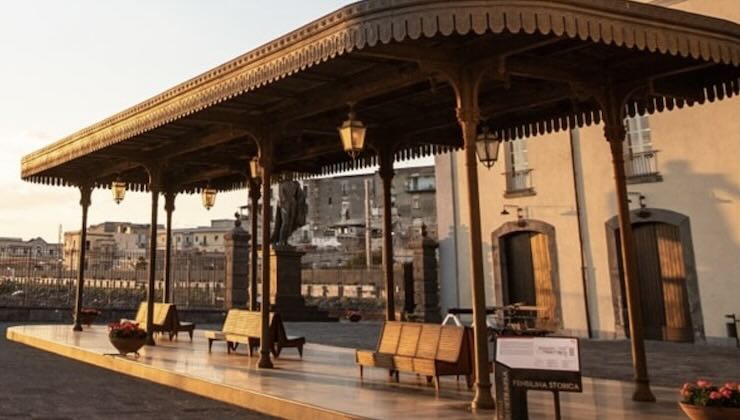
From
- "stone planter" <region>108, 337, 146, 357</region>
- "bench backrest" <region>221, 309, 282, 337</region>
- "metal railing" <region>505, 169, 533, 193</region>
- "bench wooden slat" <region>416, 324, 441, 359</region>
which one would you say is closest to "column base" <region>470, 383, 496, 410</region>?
"bench wooden slat" <region>416, 324, 441, 359</region>

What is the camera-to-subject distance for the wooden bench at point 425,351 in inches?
305

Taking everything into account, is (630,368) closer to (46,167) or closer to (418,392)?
(418,392)

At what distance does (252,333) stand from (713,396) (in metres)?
7.80

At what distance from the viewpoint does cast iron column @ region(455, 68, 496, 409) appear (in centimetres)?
657

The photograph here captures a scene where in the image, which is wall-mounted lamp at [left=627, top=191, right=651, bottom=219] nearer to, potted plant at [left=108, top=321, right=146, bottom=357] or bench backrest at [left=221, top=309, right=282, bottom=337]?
bench backrest at [left=221, top=309, right=282, bottom=337]

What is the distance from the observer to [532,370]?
541cm

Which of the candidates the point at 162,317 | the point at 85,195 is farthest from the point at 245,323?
the point at 85,195

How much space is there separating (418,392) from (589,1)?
468 cm

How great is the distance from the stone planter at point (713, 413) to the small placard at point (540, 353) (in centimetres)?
101

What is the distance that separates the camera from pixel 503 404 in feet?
18.0

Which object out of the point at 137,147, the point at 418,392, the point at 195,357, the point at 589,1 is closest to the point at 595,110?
the point at 589,1

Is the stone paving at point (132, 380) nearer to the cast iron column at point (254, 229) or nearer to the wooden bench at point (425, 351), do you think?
the wooden bench at point (425, 351)

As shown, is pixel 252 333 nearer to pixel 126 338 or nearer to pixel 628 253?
pixel 126 338

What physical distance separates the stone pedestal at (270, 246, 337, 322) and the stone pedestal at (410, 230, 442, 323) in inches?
164
